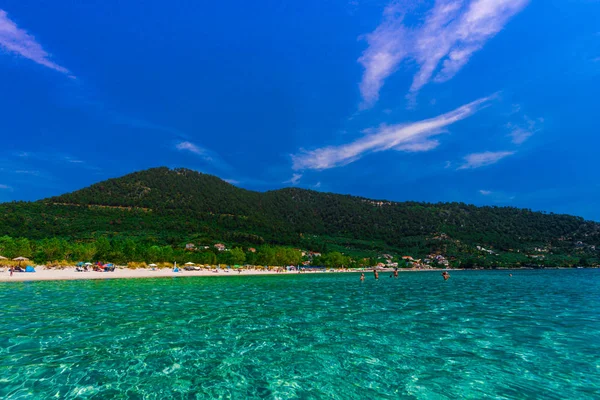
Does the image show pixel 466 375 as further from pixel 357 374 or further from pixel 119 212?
pixel 119 212

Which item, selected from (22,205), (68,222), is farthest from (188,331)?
(22,205)

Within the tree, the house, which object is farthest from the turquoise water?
the house

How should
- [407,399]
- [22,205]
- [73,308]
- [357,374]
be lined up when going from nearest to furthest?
[407,399], [357,374], [73,308], [22,205]

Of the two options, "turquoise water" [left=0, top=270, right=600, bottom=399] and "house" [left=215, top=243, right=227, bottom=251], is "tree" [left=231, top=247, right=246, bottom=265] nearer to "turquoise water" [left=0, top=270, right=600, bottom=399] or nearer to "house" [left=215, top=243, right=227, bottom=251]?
"house" [left=215, top=243, right=227, bottom=251]

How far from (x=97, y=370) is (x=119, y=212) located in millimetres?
196773

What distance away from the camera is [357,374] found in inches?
496

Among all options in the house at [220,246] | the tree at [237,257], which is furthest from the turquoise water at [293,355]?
the house at [220,246]

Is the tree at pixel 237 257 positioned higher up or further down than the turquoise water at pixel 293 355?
higher up

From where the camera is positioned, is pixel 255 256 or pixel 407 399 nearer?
pixel 407 399

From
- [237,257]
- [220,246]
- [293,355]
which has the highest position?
[220,246]

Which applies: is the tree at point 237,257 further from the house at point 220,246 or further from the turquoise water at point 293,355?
the turquoise water at point 293,355

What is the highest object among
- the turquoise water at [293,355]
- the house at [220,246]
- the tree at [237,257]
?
the house at [220,246]

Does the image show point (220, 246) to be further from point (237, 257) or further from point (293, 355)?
point (293, 355)

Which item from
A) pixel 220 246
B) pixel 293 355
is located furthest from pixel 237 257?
pixel 293 355
